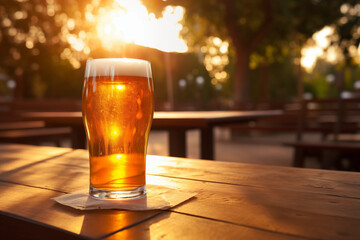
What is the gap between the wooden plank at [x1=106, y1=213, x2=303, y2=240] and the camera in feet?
1.39

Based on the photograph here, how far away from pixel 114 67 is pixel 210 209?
29 centimetres

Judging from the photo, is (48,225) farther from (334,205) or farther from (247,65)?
(247,65)

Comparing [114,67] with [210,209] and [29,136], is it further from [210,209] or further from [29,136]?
[29,136]

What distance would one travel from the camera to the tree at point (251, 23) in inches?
350

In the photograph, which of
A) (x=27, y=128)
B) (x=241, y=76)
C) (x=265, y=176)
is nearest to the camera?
(x=265, y=176)

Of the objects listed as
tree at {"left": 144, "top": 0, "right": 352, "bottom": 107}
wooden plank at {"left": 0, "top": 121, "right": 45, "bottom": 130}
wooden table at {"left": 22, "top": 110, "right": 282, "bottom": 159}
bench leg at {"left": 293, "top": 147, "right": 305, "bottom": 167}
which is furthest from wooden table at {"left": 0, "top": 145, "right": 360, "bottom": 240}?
tree at {"left": 144, "top": 0, "right": 352, "bottom": 107}

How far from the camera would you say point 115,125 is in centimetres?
61

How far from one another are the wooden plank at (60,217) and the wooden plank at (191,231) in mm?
25

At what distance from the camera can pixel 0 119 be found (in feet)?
19.8

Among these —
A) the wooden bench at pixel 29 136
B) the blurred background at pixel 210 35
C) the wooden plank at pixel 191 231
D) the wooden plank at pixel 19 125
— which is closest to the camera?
the wooden plank at pixel 191 231

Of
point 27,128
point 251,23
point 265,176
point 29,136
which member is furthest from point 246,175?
point 251,23

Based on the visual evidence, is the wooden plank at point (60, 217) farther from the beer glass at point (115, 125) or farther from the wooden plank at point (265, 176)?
the wooden plank at point (265, 176)

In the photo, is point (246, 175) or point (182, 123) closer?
point (246, 175)

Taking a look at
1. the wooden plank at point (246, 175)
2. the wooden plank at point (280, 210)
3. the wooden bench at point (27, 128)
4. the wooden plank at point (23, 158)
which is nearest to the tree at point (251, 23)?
the wooden bench at point (27, 128)
